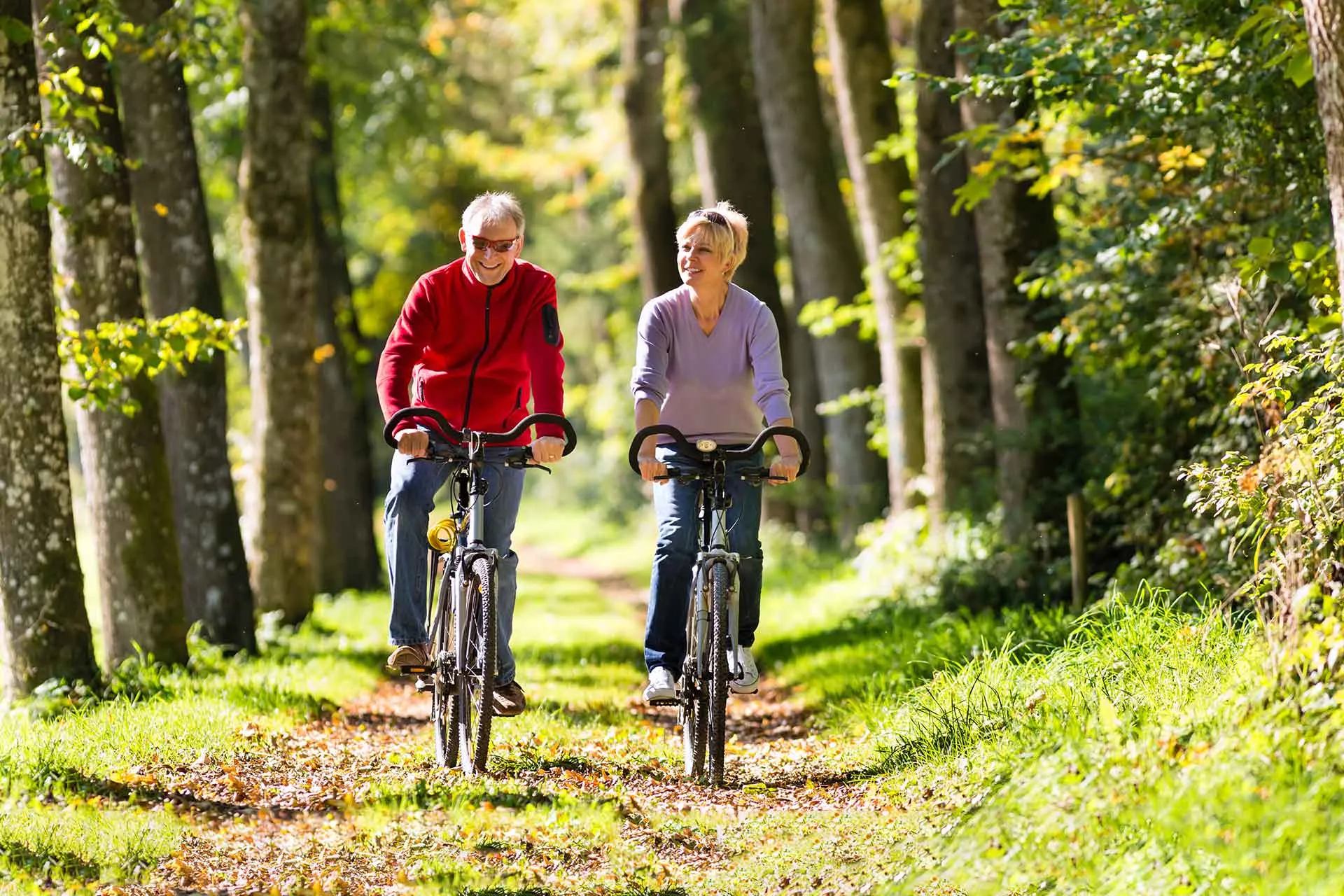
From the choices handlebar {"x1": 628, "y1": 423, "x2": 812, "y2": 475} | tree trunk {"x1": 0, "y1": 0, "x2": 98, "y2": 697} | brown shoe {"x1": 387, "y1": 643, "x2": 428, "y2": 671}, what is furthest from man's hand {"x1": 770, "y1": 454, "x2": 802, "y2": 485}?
tree trunk {"x1": 0, "y1": 0, "x2": 98, "y2": 697}

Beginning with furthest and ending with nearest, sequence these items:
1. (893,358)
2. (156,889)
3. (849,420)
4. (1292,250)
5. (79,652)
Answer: (849,420)
(893,358)
(79,652)
(1292,250)
(156,889)

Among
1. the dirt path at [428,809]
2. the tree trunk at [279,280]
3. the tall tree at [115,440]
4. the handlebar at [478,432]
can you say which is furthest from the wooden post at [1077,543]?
the tree trunk at [279,280]

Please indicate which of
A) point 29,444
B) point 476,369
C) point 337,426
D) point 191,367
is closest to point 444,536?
point 476,369

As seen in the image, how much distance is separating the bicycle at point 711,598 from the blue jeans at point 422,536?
0.60 metres

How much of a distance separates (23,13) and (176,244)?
3.68 meters

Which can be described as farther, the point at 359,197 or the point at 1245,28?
the point at 359,197

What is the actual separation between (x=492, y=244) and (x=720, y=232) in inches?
38.3

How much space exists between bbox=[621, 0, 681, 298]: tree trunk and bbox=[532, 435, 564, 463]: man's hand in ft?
46.3

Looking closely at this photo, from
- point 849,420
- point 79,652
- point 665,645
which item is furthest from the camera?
point 849,420

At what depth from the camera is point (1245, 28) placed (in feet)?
22.6

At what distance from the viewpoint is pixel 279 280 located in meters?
12.2

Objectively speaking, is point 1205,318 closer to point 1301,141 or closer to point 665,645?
point 1301,141

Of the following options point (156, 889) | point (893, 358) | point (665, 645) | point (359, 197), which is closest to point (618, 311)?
point (359, 197)

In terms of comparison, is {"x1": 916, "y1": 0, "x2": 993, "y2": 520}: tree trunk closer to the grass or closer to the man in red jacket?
the grass
